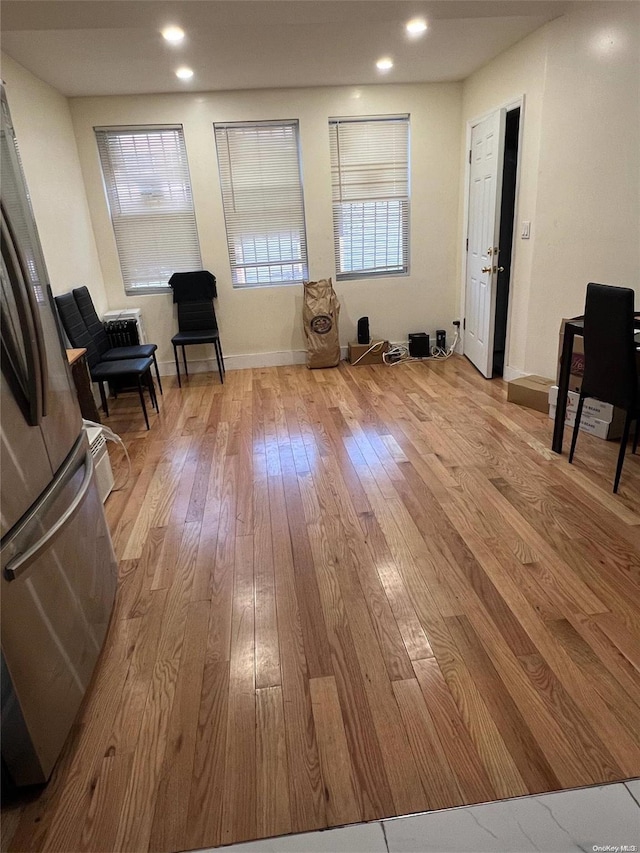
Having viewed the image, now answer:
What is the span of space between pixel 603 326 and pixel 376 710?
205cm

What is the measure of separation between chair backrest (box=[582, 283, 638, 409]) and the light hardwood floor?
1.64 feet

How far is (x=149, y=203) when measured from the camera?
4.75 m

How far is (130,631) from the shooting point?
1839mm

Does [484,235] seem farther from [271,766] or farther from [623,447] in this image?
[271,766]

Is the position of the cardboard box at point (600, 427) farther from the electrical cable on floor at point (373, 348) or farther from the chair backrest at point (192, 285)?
the chair backrest at point (192, 285)

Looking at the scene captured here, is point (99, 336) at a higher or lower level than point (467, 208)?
lower

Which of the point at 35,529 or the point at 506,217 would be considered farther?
the point at 506,217

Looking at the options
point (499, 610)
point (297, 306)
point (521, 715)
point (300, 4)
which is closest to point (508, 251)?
point (297, 306)

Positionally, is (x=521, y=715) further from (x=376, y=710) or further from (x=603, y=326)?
(x=603, y=326)

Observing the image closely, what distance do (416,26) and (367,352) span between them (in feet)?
8.79

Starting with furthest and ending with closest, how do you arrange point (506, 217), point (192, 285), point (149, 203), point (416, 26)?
point (192, 285)
point (149, 203)
point (506, 217)
point (416, 26)

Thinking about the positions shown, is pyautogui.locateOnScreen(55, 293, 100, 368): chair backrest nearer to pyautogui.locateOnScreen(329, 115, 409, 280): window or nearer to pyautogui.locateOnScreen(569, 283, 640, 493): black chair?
pyautogui.locateOnScreen(329, 115, 409, 280): window

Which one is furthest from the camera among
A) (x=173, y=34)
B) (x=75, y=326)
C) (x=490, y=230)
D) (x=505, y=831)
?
(x=490, y=230)

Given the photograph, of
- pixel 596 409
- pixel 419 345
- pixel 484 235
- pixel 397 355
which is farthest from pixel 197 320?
pixel 596 409
